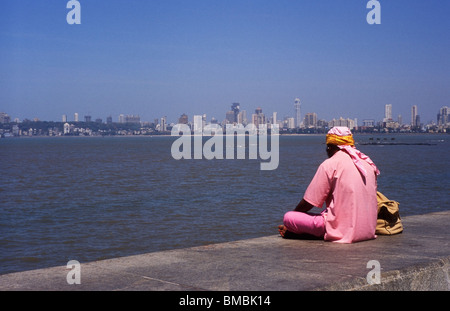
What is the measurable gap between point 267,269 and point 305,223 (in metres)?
1.63

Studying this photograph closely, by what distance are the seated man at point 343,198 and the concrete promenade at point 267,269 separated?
0.61 feet

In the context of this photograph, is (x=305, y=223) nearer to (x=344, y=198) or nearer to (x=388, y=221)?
(x=344, y=198)

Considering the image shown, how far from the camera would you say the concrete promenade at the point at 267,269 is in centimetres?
437

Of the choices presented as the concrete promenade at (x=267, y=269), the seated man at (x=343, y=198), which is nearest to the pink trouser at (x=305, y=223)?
the seated man at (x=343, y=198)

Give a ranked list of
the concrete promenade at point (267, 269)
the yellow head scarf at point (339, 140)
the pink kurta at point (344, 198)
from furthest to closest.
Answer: the yellow head scarf at point (339, 140) < the pink kurta at point (344, 198) < the concrete promenade at point (267, 269)

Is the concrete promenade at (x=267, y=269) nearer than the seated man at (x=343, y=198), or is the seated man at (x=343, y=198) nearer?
the concrete promenade at (x=267, y=269)

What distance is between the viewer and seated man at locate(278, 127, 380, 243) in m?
6.20

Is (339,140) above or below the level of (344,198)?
above

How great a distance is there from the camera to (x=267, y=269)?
4.92 m

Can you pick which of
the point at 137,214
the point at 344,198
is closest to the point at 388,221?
the point at 344,198

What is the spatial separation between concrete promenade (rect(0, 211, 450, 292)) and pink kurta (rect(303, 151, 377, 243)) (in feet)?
0.55

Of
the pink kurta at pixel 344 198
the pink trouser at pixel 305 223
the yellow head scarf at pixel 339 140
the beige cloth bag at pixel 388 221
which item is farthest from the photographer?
the beige cloth bag at pixel 388 221

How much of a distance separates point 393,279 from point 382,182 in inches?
1190

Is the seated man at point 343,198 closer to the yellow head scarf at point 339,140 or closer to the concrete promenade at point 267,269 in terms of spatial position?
the yellow head scarf at point 339,140
